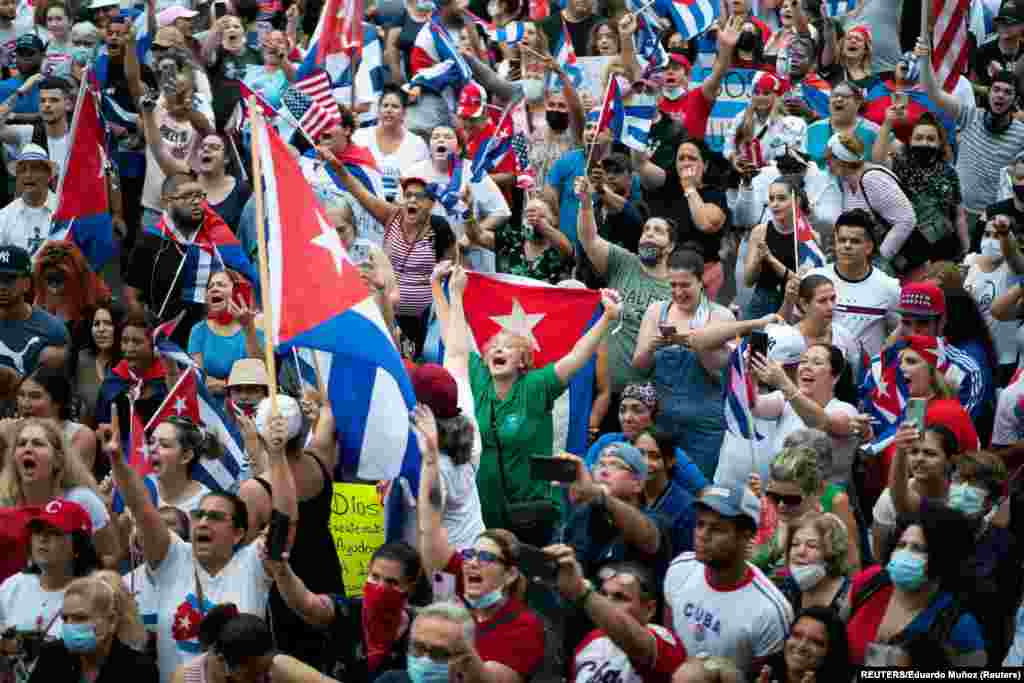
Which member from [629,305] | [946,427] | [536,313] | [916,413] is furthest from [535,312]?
[916,413]

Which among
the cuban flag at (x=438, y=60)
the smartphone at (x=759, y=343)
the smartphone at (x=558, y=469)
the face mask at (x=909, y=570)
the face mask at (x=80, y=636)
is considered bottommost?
the cuban flag at (x=438, y=60)

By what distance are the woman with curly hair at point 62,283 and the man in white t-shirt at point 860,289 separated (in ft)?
13.7

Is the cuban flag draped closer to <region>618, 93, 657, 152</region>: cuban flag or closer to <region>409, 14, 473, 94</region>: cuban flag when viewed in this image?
<region>618, 93, 657, 152</region>: cuban flag

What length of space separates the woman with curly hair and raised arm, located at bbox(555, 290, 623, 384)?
3.36 meters

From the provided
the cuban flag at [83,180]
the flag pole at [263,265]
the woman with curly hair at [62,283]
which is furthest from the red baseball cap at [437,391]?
the cuban flag at [83,180]

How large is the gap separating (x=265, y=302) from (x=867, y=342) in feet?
13.8

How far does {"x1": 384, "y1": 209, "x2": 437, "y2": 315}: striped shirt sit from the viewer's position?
500 inches

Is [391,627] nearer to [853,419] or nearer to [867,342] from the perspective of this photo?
[853,419]

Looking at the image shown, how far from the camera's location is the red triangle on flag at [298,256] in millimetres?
9070

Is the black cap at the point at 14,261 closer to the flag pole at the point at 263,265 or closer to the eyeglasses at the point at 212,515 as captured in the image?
the flag pole at the point at 263,265

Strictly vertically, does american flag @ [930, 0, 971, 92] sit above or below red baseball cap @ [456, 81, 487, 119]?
above

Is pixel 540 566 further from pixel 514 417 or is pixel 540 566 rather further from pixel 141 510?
pixel 514 417

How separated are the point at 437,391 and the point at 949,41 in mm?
6487

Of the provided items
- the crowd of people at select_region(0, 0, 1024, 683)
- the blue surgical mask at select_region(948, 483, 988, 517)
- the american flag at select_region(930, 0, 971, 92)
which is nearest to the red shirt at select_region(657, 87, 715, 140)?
the crowd of people at select_region(0, 0, 1024, 683)
